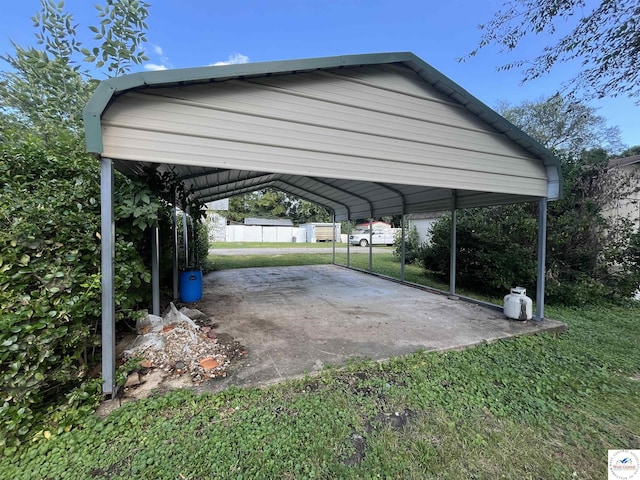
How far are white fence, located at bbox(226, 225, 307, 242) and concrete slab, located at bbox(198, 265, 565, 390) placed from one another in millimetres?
20641

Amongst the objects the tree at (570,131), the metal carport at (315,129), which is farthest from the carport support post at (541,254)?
the tree at (570,131)

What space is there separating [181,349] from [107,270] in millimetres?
1338

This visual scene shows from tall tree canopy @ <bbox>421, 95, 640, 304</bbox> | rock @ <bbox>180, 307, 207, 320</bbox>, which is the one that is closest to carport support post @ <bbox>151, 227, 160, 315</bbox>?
rock @ <bbox>180, 307, 207, 320</bbox>

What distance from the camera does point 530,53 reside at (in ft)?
16.5

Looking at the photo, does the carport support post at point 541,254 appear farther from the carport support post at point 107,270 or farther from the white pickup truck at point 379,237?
the white pickup truck at point 379,237

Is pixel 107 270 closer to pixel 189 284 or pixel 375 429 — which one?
Answer: pixel 375 429

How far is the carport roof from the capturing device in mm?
2289

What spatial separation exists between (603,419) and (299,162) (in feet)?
11.5

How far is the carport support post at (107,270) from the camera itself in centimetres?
216

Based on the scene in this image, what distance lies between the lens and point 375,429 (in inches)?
78.2

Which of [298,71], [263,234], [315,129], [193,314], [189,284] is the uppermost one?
[298,71]

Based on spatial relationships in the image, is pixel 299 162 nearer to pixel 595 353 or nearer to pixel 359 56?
pixel 359 56

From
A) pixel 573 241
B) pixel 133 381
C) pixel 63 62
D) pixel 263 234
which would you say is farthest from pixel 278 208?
pixel 133 381

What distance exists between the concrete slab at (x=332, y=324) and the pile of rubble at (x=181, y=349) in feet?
0.59
